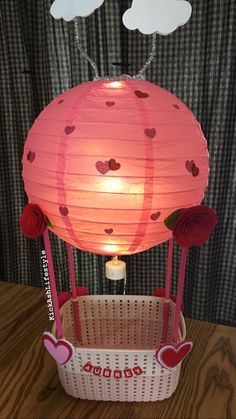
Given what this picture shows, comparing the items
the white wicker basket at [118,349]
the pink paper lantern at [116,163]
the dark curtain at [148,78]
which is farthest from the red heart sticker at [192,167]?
the dark curtain at [148,78]

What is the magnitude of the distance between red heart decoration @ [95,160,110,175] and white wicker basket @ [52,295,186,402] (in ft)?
1.32

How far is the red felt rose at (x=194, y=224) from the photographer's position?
64 centimetres

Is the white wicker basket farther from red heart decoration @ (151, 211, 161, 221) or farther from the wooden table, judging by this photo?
red heart decoration @ (151, 211, 161, 221)

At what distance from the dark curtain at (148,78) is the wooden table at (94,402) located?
0.53 m

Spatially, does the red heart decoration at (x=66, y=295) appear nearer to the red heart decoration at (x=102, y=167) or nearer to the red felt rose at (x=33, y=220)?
the red felt rose at (x=33, y=220)

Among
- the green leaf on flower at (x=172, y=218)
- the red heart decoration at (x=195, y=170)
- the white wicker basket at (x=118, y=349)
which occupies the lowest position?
the white wicker basket at (x=118, y=349)

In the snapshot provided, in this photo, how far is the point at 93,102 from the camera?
0.64m

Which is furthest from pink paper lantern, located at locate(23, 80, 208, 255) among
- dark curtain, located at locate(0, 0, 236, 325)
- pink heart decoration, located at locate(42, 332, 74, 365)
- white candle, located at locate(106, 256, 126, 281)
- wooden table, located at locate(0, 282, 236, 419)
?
dark curtain, located at locate(0, 0, 236, 325)

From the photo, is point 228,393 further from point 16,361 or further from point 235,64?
point 235,64

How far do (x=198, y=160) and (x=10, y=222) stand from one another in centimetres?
137

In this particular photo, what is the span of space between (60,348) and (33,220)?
290 millimetres

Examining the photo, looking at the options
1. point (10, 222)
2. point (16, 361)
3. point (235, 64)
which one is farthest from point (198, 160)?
point (10, 222)

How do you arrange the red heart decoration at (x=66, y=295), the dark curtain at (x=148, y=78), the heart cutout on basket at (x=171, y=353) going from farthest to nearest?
the dark curtain at (x=148, y=78) → the red heart decoration at (x=66, y=295) → the heart cutout on basket at (x=171, y=353)

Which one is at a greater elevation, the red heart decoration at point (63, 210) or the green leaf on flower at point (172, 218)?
the red heart decoration at point (63, 210)
